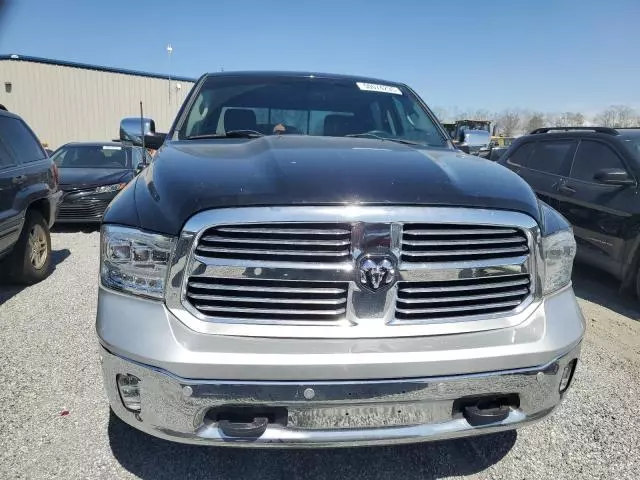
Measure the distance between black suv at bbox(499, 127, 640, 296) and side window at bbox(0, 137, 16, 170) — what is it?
5.93 meters

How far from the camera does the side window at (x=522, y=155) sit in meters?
6.90

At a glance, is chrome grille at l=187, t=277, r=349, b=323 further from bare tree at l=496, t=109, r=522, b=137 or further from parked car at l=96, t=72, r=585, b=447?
bare tree at l=496, t=109, r=522, b=137

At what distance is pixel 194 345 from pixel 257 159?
0.92m

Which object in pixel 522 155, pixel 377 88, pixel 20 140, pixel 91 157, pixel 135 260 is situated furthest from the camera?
pixel 91 157

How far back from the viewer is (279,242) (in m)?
1.85

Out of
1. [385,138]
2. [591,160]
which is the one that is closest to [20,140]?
[385,138]

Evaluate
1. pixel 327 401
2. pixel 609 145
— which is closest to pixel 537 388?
pixel 327 401

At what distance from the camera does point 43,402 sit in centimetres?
288

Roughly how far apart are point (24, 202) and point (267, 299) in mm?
4249

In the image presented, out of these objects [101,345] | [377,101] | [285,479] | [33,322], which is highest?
[377,101]

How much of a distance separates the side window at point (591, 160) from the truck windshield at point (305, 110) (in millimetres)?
2961

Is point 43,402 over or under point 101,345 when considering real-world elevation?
under

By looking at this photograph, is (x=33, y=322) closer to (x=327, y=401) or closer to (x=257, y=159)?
(x=257, y=159)

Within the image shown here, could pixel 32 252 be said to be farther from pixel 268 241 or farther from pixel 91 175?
pixel 268 241
